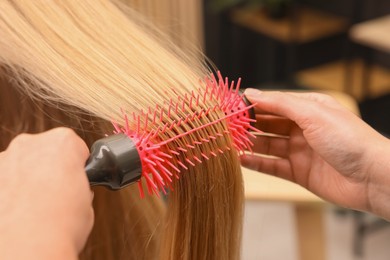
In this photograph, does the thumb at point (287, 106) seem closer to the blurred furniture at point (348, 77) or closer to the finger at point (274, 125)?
the finger at point (274, 125)

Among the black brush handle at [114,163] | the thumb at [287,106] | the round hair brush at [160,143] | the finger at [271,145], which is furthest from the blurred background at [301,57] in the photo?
the black brush handle at [114,163]

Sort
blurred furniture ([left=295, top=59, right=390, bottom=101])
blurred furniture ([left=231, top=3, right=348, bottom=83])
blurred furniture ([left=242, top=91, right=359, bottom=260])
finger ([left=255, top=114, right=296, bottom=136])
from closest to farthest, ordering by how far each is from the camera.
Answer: finger ([left=255, top=114, right=296, bottom=136]), blurred furniture ([left=242, top=91, right=359, bottom=260]), blurred furniture ([left=295, top=59, right=390, bottom=101]), blurred furniture ([left=231, top=3, right=348, bottom=83])

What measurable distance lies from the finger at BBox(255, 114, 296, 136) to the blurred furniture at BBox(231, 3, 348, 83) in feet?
7.66

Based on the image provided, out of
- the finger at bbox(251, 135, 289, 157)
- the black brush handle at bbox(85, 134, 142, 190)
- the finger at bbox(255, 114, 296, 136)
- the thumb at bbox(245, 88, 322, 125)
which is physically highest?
the black brush handle at bbox(85, 134, 142, 190)

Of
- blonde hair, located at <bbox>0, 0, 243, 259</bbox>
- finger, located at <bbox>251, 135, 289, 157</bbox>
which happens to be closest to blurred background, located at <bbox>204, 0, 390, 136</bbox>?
finger, located at <bbox>251, 135, 289, 157</bbox>

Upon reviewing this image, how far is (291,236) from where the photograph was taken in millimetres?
2635

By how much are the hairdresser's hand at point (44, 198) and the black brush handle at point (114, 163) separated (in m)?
0.02

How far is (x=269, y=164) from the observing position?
3.49 ft

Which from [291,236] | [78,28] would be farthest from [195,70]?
[291,236]

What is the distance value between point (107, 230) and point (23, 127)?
0.80ft

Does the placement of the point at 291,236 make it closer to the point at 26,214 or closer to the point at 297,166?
the point at 297,166

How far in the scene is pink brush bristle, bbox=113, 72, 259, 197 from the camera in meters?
0.69

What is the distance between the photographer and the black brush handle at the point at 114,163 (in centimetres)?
65

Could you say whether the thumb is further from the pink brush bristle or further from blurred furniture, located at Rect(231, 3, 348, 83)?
blurred furniture, located at Rect(231, 3, 348, 83)
